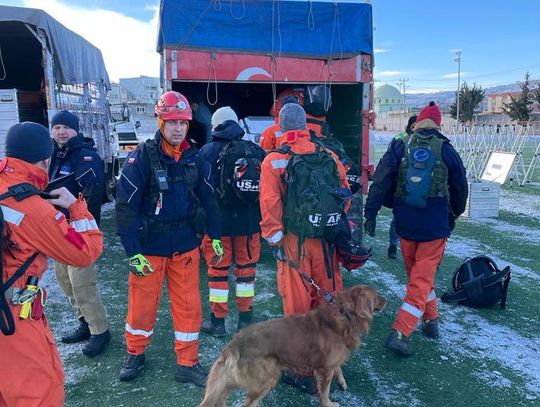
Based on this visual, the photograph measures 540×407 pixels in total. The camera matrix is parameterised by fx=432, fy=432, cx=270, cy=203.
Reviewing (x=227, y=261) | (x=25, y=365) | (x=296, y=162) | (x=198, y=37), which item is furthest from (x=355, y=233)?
(x=25, y=365)

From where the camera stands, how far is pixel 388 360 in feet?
12.3

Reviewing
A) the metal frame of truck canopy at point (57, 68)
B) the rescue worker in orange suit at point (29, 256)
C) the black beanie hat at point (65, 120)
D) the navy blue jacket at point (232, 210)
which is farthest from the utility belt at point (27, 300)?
the metal frame of truck canopy at point (57, 68)

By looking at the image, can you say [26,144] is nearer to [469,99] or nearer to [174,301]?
[174,301]

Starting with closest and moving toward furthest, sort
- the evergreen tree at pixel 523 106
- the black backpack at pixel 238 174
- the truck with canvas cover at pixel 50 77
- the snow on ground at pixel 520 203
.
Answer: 1. the black backpack at pixel 238 174
2. the truck with canvas cover at pixel 50 77
3. the snow on ground at pixel 520 203
4. the evergreen tree at pixel 523 106

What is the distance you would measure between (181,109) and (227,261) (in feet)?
5.52

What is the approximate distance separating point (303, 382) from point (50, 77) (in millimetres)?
5761

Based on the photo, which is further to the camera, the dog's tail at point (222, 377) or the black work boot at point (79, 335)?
the black work boot at point (79, 335)

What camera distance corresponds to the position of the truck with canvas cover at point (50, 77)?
6.25 meters

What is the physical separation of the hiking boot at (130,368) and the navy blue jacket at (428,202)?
7.70ft

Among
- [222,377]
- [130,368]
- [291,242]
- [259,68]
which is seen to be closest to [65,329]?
[130,368]

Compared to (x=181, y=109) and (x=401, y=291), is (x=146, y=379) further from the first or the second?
(x=401, y=291)

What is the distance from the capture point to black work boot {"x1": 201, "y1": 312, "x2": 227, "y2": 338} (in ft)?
13.6

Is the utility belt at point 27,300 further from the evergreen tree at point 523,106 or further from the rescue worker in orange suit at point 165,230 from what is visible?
the evergreen tree at point 523,106

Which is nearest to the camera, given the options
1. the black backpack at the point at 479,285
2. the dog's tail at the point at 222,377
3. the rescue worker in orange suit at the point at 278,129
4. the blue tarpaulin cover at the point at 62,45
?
the dog's tail at the point at 222,377
